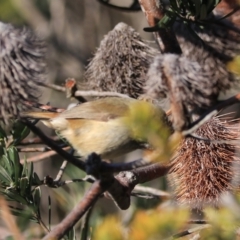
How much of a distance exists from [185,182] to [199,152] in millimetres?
112

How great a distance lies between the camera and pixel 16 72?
1.45 metres

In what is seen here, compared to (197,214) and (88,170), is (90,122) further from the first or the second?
(88,170)

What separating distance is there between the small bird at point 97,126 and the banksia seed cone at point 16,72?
50 centimetres

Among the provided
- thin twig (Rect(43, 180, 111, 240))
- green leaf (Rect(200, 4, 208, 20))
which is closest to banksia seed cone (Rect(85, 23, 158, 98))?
green leaf (Rect(200, 4, 208, 20))

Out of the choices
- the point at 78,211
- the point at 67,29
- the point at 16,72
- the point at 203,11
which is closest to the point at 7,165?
the point at 78,211

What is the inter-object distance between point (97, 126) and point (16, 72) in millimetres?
722

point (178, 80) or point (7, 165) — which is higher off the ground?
point (178, 80)

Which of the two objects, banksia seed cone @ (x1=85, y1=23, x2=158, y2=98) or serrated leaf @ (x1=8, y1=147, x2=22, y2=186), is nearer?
serrated leaf @ (x1=8, y1=147, x2=22, y2=186)

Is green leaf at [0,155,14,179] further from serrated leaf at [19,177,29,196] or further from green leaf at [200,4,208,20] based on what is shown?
green leaf at [200,4,208,20]

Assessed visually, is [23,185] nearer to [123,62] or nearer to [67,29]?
[123,62]

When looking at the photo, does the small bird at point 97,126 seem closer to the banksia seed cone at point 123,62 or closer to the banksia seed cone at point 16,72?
the banksia seed cone at point 123,62

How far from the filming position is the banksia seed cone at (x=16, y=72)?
4.73 ft

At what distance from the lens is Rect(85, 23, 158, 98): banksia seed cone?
2.43 metres

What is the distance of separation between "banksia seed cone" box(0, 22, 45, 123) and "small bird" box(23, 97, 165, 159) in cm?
50
